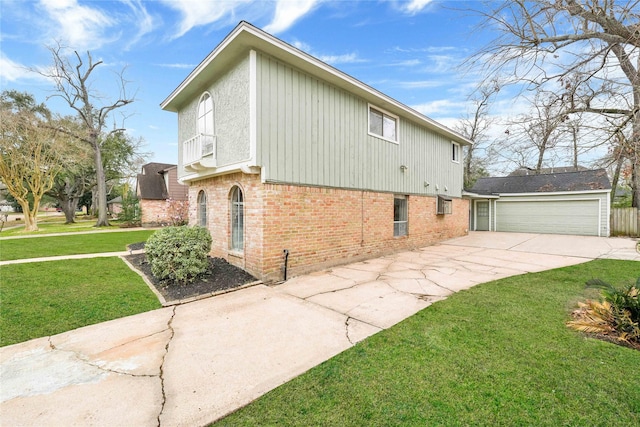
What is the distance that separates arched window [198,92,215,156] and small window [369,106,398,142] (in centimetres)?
467

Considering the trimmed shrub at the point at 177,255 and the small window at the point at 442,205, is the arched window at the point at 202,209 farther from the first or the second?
the small window at the point at 442,205

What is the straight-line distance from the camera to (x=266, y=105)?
5938mm

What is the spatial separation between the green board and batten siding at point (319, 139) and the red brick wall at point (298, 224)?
390mm

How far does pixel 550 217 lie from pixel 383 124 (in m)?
13.6

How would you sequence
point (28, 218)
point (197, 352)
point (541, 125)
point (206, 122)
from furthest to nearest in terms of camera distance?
1. point (28, 218)
2. point (206, 122)
3. point (541, 125)
4. point (197, 352)

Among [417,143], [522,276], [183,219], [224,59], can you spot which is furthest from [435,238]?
[183,219]

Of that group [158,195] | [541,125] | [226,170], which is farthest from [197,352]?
[158,195]

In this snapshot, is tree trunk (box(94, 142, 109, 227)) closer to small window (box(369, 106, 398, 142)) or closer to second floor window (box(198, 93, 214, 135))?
second floor window (box(198, 93, 214, 135))

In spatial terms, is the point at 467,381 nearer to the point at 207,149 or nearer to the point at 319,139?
the point at 319,139

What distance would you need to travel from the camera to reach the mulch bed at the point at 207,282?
16.8 feet

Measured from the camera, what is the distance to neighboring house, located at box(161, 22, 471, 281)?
592 cm

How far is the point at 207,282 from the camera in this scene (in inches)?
224

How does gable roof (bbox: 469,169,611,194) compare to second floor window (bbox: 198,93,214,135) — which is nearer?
second floor window (bbox: 198,93,214,135)

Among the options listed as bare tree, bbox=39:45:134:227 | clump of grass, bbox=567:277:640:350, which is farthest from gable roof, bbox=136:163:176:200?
clump of grass, bbox=567:277:640:350
